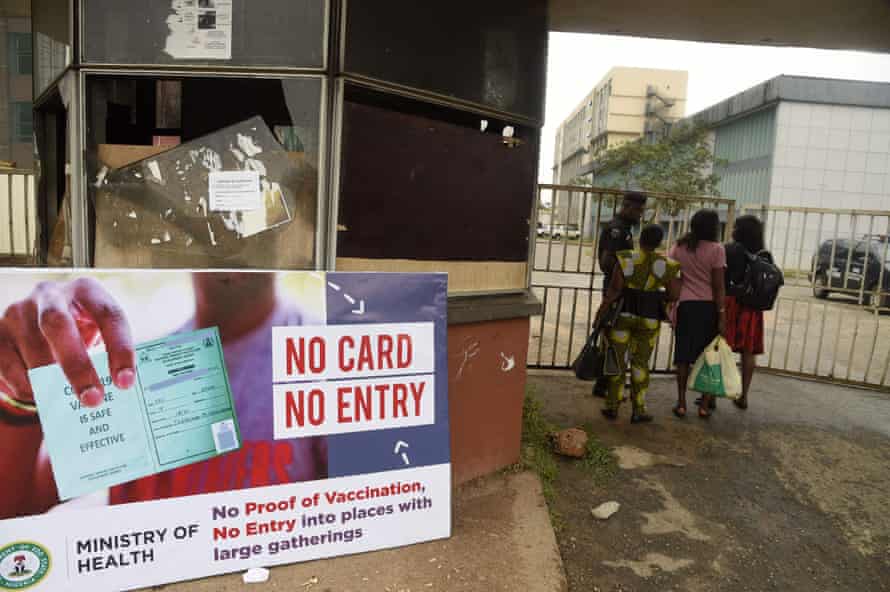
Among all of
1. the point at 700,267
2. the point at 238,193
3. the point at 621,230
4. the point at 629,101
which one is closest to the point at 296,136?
the point at 238,193

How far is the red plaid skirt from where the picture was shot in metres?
5.41

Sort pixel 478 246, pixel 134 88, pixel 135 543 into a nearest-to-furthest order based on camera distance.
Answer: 1. pixel 135 543
2. pixel 134 88
3. pixel 478 246

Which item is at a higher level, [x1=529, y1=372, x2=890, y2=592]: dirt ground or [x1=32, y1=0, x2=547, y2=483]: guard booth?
[x1=32, y1=0, x2=547, y2=483]: guard booth

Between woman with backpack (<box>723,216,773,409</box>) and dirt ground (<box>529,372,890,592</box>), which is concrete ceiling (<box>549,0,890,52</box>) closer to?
woman with backpack (<box>723,216,773,409</box>)

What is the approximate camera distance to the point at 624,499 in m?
3.81

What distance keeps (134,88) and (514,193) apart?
2166 millimetres

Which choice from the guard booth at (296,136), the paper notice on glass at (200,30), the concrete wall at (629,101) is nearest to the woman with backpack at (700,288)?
the guard booth at (296,136)

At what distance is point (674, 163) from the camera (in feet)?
86.8

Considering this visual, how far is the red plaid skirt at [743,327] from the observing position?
5.41m

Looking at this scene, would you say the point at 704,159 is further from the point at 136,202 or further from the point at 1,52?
the point at 1,52

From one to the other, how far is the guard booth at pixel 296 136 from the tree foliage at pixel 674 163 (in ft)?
77.4

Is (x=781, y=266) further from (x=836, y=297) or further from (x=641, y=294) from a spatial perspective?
(x=641, y=294)

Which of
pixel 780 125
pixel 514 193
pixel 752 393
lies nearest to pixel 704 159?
pixel 780 125

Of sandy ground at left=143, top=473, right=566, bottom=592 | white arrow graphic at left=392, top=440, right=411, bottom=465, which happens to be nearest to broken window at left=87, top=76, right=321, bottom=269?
white arrow graphic at left=392, top=440, right=411, bottom=465
